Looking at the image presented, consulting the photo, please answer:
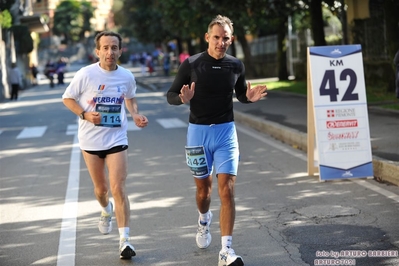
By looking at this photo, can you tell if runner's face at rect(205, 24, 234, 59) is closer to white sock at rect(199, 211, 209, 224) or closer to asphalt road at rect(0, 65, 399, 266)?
white sock at rect(199, 211, 209, 224)

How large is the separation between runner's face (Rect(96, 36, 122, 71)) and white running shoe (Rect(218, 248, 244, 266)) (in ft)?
→ 6.17

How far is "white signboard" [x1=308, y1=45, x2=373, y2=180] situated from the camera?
435 inches

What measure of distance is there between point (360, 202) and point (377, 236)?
1821mm

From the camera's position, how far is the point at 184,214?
30.4ft

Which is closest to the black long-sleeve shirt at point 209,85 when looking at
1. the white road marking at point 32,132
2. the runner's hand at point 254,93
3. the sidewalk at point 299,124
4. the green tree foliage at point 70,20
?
the runner's hand at point 254,93

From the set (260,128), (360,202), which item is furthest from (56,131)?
(360,202)

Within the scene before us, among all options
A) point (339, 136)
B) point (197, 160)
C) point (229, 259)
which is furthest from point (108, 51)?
point (339, 136)

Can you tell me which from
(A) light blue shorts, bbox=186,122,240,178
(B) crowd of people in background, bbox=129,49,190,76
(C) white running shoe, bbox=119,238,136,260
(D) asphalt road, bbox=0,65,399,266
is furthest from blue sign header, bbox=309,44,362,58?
(B) crowd of people in background, bbox=129,49,190,76

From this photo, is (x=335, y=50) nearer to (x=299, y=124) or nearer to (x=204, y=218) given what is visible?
(x=204, y=218)

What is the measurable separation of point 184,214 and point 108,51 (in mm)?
2588

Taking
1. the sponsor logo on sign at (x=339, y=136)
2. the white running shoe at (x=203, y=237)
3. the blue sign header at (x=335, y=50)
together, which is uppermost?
the blue sign header at (x=335, y=50)

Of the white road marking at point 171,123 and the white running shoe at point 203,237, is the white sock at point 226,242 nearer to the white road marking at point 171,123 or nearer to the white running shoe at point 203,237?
the white running shoe at point 203,237

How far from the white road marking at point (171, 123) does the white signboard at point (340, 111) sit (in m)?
9.25

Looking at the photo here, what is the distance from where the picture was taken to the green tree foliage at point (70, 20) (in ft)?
443
